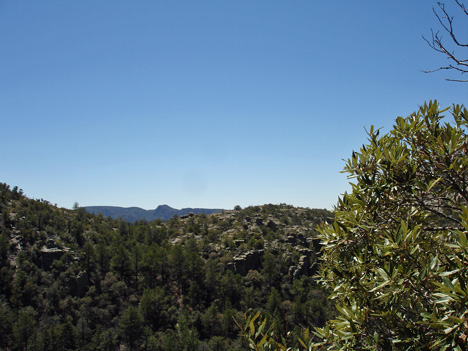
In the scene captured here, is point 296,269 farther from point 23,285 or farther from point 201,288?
point 23,285

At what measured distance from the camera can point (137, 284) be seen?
1818 inches

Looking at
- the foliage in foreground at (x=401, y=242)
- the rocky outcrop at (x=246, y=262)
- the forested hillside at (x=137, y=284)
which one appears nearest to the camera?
the foliage in foreground at (x=401, y=242)

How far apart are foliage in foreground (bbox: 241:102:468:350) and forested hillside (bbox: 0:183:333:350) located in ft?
93.1

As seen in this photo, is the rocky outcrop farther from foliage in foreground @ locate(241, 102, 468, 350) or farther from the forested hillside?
foliage in foreground @ locate(241, 102, 468, 350)

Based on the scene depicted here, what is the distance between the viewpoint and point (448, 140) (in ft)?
9.71

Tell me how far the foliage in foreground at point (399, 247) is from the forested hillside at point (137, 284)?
93.1 ft

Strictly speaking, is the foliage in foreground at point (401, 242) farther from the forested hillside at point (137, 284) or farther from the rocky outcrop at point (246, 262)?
the rocky outcrop at point (246, 262)

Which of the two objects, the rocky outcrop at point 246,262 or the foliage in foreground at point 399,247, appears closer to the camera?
the foliage in foreground at point 399,247

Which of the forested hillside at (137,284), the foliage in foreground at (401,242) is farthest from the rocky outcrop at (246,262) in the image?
the foliage in foreground at (401,242)

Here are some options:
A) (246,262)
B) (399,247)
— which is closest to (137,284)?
(246,262)

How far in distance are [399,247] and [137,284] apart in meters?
49.7

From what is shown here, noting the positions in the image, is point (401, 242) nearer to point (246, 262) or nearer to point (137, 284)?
point (137, 284)

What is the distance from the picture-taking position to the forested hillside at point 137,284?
34812mm

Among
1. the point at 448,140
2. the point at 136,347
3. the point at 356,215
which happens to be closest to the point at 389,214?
the point at 356,215
